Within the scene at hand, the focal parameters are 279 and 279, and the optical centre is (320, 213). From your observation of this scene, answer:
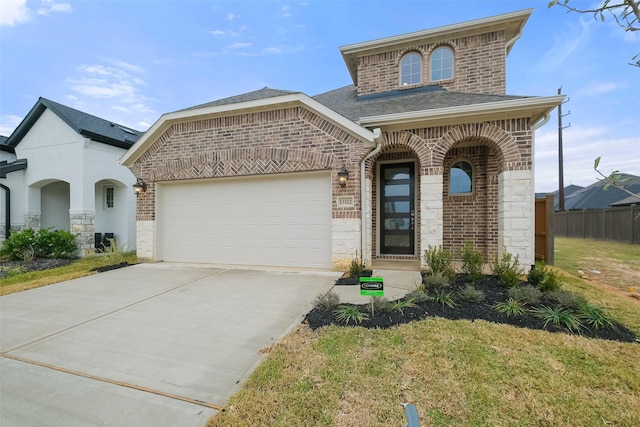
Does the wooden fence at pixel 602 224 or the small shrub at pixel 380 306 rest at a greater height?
the wooden fence at pixel 602 224

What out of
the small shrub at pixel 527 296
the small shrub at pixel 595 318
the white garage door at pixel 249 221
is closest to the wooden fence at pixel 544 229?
the small shrub at pixel 527 296

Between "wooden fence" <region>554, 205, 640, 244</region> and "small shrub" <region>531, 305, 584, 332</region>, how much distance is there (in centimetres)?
1092

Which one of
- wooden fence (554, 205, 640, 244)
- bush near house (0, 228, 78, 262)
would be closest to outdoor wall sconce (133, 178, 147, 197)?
bush near house (0, 228, 78, 262)

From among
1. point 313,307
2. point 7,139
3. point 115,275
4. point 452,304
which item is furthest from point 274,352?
Result: point 7,139

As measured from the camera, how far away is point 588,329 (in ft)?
10.7

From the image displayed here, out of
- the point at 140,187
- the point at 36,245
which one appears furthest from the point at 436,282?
the point at 36,245

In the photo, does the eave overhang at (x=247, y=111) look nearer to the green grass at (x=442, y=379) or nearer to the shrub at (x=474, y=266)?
the shrub at (x=474, y=266)

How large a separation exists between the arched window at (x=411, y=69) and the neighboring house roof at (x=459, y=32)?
410mm

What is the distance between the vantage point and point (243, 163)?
6840mm

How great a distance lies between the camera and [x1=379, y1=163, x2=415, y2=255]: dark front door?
7465 millimetres

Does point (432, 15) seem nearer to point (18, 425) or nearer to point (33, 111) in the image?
point (18, 425)

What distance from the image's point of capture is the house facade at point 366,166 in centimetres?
591

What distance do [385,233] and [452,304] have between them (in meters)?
3.71

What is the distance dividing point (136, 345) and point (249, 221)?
4144 millimetres
